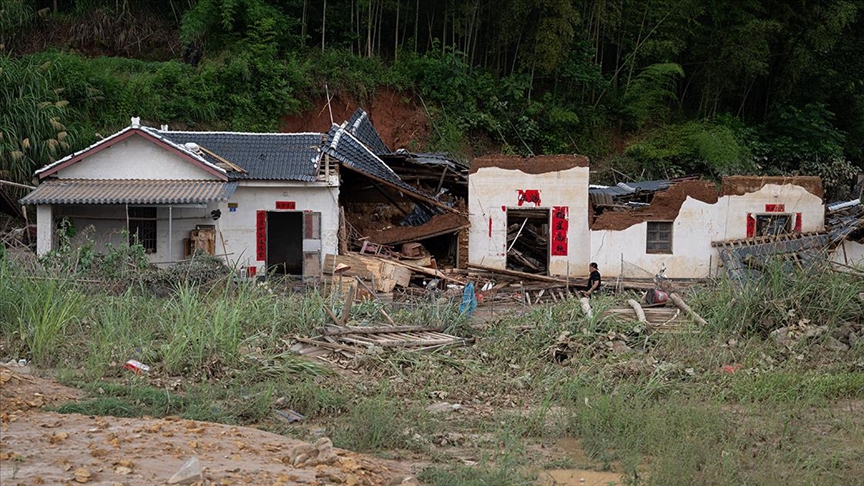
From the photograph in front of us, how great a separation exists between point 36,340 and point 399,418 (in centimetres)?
482

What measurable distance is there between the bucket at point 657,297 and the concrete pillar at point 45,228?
12.8 m

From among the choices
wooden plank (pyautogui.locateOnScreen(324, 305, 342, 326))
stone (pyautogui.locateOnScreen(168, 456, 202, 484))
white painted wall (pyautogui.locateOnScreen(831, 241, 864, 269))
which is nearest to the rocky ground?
stone (pyautogui.locateOnScreen(168, 456, 202, 484))

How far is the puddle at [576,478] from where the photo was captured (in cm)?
829

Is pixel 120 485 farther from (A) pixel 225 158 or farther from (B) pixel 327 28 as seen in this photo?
(B) pixel 327 28

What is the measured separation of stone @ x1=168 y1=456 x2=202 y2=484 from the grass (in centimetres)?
215

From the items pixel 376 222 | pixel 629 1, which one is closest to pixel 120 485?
pixel 376 222

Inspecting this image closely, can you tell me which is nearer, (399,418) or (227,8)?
(399,418)

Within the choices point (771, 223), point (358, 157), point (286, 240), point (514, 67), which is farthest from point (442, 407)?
point (514, 67)

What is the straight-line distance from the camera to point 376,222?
22891 mm

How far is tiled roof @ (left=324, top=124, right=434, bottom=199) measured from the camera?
68.2 feet

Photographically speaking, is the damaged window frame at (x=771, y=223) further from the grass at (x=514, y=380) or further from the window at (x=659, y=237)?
the grass at (x=514, y=380)

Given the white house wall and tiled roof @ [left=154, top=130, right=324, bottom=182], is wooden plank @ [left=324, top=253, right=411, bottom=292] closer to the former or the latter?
the white house wall

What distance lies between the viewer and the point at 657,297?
48.0 feet

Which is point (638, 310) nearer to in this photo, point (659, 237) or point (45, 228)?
point (659, 237)
